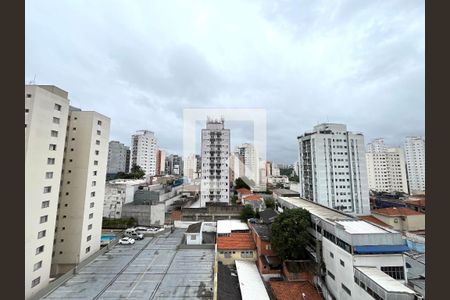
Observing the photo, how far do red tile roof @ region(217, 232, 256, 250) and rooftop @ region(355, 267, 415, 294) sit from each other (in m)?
7.94

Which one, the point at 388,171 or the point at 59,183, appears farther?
the point at 388,171

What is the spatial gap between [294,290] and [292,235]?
2.76 m

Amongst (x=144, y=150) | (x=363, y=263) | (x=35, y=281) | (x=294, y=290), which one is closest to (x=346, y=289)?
(x=363, y=263)

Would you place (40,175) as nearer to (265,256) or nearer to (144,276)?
(144,276)

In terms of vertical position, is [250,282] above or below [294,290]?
above

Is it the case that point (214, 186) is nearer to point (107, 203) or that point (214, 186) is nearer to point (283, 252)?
point (107, 203)

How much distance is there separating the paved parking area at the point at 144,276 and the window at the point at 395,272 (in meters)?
7.40

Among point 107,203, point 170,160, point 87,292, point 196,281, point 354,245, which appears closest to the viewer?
point 354,245

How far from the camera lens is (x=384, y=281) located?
7680mm

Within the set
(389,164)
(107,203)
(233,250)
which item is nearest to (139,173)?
(107,203)


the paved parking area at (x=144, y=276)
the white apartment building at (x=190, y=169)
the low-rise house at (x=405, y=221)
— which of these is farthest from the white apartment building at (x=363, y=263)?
the white apartment building at (x=190, y=169)

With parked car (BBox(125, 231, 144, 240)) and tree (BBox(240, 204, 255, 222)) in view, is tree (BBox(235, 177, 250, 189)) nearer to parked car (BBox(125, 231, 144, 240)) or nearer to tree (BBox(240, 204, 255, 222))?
tree (BBox(240, 204, 255, 222))

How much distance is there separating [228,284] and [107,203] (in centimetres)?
1666

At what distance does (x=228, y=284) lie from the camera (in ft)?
37.8
